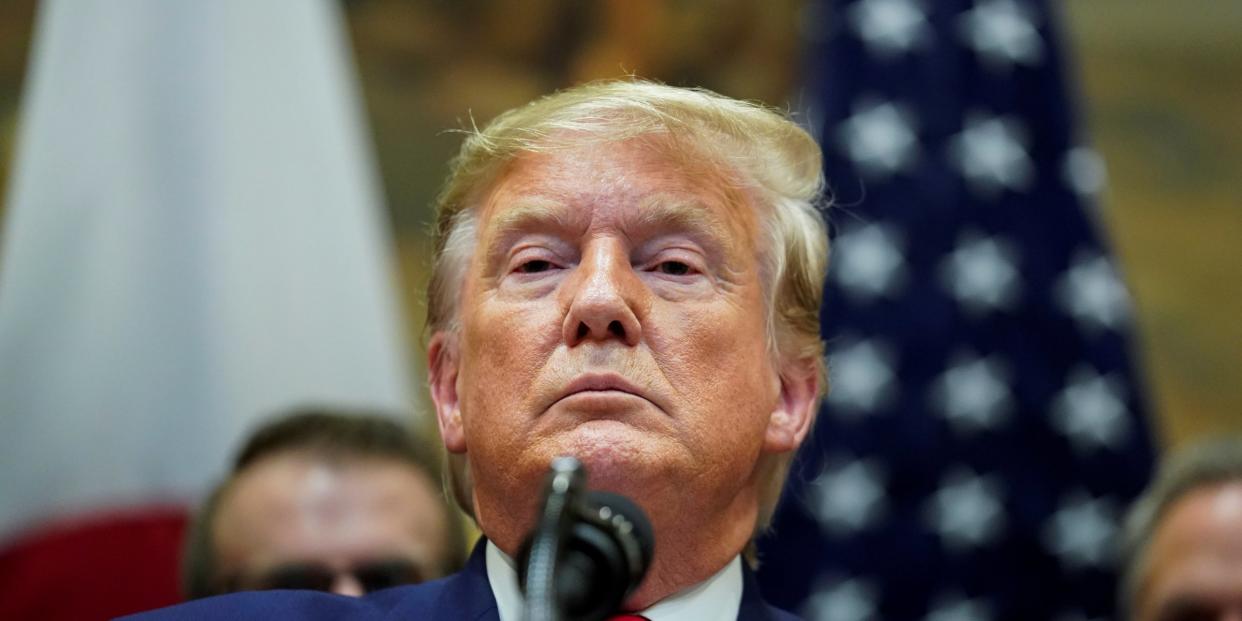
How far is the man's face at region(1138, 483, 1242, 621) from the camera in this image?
140 inches

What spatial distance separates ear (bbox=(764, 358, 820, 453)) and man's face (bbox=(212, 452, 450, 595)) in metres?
1.22

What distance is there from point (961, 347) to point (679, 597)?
3.45 metres

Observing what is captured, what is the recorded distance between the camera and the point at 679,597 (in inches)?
82.2

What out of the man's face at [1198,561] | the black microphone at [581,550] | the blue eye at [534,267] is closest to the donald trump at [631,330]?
the blue eye at [534,267]

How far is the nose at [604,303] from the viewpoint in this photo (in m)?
1.98

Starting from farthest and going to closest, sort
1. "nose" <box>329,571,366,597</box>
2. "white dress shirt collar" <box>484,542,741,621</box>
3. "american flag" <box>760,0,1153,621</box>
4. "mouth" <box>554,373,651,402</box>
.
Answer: "american flag" <box>760,0,1153,621</box>
"nose" <box>329,571,366,597</box>
"white dress shirt collar" <box>484,542,741,621</box>
"mouth" <box>554,373,651,402</box>

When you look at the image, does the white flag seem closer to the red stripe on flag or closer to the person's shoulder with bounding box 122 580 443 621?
the red stripe on flag

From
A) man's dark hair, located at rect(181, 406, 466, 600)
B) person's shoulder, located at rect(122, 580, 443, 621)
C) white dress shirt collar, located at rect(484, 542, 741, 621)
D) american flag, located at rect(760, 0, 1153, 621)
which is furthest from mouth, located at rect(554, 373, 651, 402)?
american flag, located at rect(760, 0, 1153, 621)

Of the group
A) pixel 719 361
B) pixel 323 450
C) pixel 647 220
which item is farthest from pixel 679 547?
pixel 323 450

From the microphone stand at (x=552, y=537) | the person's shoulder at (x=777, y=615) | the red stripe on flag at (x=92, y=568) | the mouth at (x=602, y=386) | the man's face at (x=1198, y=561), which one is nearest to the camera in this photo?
the microphone stand at (x=552, y=537)

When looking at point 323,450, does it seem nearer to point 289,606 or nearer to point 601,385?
point 289,606

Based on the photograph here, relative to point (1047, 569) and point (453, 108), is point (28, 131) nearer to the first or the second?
point (453, 108)

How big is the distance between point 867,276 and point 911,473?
74 cm

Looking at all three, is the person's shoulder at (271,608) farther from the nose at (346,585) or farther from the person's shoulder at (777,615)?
the nose at (346,585)
